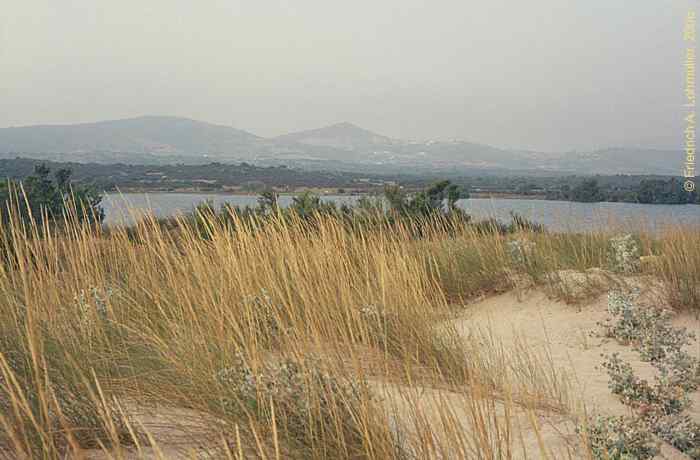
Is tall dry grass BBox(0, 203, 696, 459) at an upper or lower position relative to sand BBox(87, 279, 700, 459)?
upper

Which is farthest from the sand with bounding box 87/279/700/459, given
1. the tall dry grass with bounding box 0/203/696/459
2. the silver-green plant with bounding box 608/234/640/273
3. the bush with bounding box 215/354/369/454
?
the silver-green plant with bounding box 608/234/640/273

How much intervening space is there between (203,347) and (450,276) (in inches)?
158

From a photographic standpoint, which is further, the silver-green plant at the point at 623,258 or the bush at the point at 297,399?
the silver-green plant at the point at 623,258

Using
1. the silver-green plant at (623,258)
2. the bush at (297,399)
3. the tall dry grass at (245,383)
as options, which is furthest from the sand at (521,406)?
the silver-green plant at (623,258)

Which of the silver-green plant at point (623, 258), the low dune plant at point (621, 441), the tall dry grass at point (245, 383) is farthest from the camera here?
the silver-green plant at point (623, 258)

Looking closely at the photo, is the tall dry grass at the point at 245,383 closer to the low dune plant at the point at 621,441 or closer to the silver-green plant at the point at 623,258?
the low dune plant at the point at 621,441

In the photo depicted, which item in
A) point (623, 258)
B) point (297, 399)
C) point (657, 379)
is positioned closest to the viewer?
point (297, 399)

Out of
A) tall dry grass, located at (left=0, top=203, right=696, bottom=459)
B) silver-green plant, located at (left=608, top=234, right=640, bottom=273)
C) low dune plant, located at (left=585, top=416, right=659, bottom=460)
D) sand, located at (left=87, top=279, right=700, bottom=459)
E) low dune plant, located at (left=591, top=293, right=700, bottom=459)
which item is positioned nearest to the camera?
tall dry grass, located at (left=0, top=203, right=696, bottom=459)

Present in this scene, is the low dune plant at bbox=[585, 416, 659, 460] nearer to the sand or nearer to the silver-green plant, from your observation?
the sand

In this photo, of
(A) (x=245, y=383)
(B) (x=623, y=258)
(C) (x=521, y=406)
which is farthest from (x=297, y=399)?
(B) (x=623, y=258)

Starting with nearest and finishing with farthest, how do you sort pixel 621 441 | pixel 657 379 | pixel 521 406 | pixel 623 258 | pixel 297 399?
pixel 297 399, pixel 621 441, pixel 521 406, pixel 657 379, pixel 623 258

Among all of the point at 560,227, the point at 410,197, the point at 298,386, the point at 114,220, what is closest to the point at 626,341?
the point at 560,227

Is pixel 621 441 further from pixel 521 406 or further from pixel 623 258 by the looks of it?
pixel 623 258

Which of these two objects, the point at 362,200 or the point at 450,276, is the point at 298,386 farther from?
the point at 362,200
